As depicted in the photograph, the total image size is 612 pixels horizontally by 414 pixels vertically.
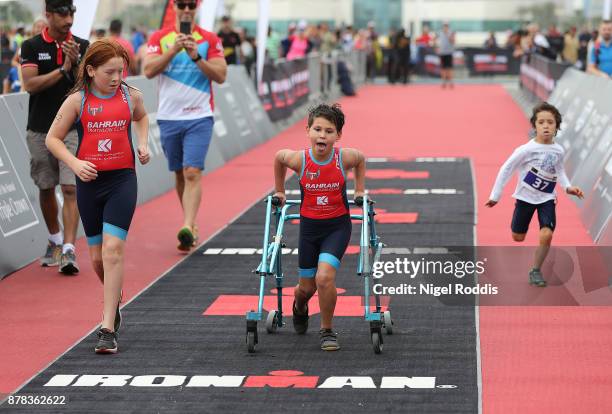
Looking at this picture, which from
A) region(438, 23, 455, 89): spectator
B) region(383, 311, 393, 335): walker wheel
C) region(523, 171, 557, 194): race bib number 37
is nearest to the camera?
region(383, 311, 393, 335): walker wheel

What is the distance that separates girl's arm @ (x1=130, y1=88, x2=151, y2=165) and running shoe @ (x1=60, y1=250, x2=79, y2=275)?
2.22 metres

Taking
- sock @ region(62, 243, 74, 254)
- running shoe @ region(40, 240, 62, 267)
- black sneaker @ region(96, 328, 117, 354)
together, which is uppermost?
black sneaker @ region(96, 328, 117, 354)

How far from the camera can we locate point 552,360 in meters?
7.05

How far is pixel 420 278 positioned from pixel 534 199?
3.64 ft

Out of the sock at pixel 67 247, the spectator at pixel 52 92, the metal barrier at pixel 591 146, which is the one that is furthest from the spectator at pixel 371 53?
the sock at pixel 67 247

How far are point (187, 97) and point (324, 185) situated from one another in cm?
396

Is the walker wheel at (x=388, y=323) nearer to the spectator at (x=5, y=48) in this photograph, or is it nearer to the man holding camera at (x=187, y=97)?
the man holding camera at (x=187, y=97)

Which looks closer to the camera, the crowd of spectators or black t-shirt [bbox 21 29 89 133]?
black t-shirt [bbox 21 29 89 133]

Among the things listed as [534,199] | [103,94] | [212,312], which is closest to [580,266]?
[534,199]

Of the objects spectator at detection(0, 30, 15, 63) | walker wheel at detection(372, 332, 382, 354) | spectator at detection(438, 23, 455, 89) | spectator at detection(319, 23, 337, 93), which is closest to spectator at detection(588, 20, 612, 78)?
walker wheel at detection(372, 332, 382, 354)

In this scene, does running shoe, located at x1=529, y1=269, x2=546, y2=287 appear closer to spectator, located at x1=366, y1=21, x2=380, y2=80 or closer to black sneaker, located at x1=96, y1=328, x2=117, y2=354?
black sneaker, located at x1=96, y1=328, x2=117, y2=354

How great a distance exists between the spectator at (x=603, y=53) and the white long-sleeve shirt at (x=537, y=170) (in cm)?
→ 1030

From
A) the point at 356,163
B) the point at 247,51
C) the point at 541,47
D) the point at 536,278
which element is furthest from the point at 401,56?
the point at 356,163

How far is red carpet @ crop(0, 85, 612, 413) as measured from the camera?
6.49 metres
